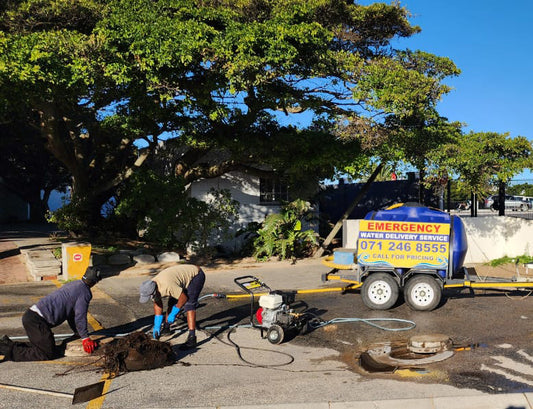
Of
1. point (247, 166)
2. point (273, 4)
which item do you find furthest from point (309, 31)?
point (247, 166)

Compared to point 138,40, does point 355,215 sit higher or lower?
lower

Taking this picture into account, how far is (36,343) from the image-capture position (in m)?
7.72

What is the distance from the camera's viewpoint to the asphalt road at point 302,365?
21.0 feet

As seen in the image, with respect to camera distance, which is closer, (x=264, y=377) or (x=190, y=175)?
(x=264, y=377)

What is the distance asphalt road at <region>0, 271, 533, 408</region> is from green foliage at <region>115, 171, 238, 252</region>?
17.2 feet

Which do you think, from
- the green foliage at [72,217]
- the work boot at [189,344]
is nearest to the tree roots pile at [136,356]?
the work boot at [189,344]

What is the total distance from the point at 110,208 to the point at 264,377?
736 inches

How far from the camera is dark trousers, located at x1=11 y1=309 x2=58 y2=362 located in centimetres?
769

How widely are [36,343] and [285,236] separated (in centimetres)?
1109

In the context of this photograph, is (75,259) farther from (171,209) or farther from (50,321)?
(50,321)

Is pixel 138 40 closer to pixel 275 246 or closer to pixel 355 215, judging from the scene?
pixel 275 246

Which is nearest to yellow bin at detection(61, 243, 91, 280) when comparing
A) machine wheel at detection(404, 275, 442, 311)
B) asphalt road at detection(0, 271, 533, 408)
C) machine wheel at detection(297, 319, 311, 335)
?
asphalt road at detection(0, 271, 533, 408)

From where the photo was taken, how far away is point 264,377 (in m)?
7.08

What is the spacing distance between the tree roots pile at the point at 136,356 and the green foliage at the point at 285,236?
984cm
